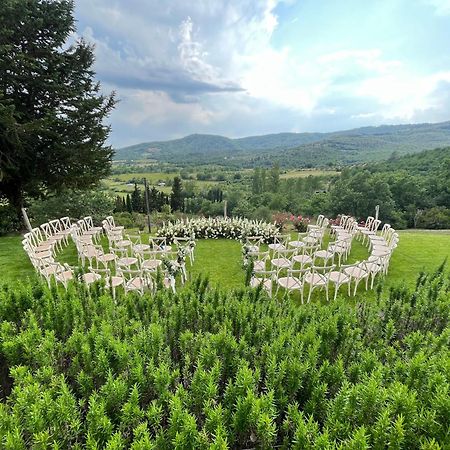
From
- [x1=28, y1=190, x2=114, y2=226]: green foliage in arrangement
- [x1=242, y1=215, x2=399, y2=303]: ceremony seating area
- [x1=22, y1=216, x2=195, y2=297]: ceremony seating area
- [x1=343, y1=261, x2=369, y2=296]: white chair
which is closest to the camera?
[x1=22, y1=216, x2=195, y2=297]: ceremony seating area

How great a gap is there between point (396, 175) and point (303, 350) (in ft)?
138

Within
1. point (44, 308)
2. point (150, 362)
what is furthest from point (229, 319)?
point (44, 308)

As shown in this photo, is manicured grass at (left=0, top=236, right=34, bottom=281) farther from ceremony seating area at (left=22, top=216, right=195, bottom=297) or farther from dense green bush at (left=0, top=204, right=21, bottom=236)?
dense green bush at (left=0, top=204, right=21, bottom=236)

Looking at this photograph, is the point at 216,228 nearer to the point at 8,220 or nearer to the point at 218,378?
the point at 8,220

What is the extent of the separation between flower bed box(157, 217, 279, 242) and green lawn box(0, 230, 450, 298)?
41 cm

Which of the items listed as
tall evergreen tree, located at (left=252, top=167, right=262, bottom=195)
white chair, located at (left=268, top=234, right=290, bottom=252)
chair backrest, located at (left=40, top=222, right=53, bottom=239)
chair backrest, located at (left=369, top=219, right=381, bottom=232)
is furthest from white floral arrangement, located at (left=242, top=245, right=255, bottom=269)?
tall evergreen tree, located at (left=252, top=167, right=262, bottom=195)

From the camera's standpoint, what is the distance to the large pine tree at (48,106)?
35.4 feet

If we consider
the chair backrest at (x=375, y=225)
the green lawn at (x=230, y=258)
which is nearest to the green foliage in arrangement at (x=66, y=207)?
the green lawn at (x=230, y=258)

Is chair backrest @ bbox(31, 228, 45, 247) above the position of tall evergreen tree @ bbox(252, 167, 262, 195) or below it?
above

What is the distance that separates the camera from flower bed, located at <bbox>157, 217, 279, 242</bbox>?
469 inches

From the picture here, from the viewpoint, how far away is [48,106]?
478 inches

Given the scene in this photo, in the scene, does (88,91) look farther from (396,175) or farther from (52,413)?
(396,175)

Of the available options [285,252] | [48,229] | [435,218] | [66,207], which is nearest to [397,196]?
[435,218]

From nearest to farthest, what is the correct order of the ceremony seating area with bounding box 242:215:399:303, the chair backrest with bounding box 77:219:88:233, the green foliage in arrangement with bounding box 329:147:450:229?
1. the ceremony seating area with bounding box 242:215:399:303
2. the chair backrest with bounding box 77:219:88:233
3. the green foliage in arrangement with bounding box 329:147:450:229
